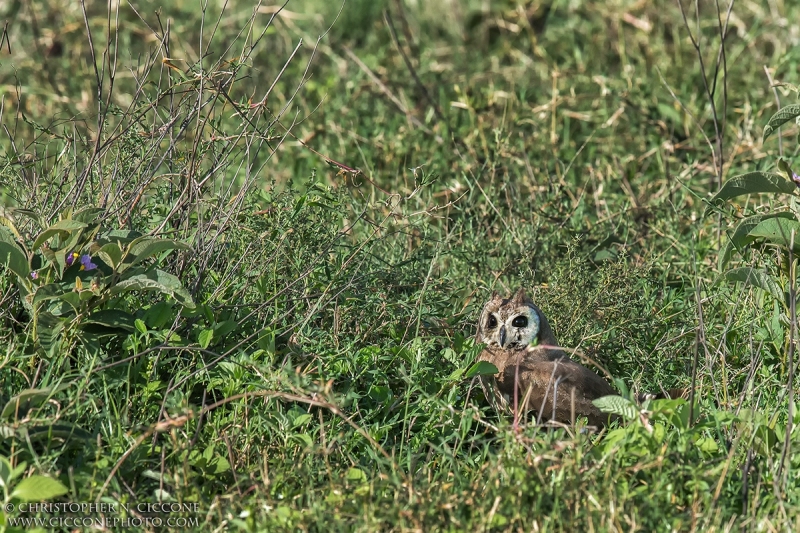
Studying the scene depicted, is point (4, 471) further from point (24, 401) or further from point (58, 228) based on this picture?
point (58, 228)

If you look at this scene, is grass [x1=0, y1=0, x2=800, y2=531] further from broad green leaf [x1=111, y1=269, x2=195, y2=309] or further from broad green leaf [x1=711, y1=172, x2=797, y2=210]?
broad green leaf [x1=711, y1=172, x2=797, y2=210]

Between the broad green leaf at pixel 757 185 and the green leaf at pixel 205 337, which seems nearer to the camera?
the green leaf at pixel 205 337

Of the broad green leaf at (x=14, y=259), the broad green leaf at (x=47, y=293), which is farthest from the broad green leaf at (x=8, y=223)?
the broad green leaf at (x=47, y=293)

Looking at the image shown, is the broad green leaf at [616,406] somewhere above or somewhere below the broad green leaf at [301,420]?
above

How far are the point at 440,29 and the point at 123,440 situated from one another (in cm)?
570

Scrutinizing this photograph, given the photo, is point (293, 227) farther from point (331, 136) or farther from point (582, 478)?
point (331, 136)

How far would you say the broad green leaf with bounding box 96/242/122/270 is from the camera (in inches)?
131

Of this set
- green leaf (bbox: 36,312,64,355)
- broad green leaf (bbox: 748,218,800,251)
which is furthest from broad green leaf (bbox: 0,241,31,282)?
broad green leaf (bbox: 748,218,800,251)

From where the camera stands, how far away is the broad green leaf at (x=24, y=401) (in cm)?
304

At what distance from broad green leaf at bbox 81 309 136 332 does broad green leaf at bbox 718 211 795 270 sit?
7.34 ft

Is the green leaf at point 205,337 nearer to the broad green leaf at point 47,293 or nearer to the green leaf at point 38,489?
the broad green leaf at point 47,293

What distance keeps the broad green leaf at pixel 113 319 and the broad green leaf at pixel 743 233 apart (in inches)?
88.1

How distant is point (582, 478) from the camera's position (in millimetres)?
2961

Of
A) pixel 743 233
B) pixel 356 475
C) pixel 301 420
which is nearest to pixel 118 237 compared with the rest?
pixel 301 420
